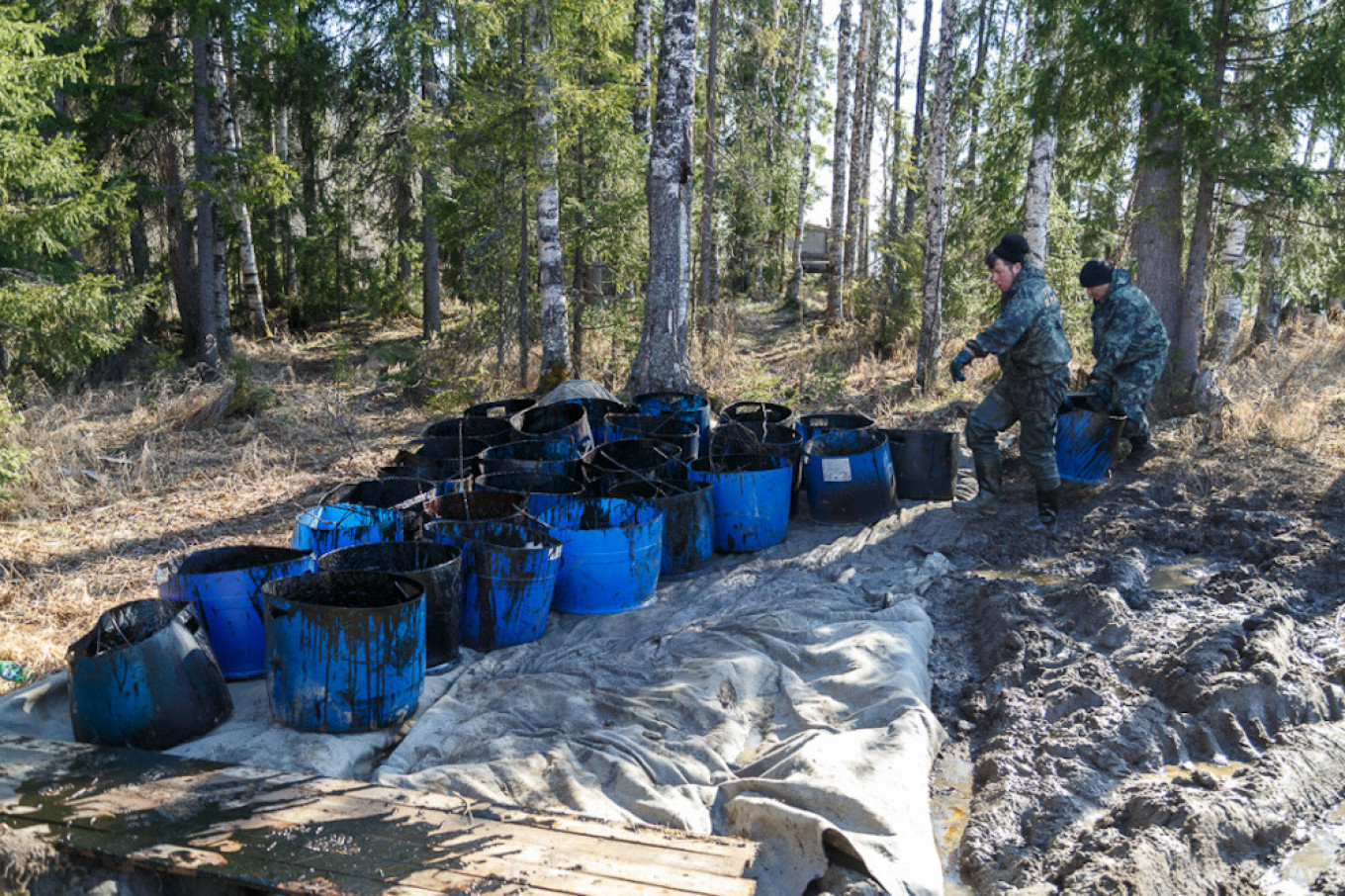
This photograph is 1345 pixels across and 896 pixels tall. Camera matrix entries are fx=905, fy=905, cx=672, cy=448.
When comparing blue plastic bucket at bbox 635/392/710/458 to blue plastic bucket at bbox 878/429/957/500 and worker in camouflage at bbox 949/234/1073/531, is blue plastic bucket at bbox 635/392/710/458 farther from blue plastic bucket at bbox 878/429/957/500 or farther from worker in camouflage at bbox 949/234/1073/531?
worker in camouflage at bbox 949/234/1073/531

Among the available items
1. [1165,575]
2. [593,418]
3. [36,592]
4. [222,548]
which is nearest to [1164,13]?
[1165,575]

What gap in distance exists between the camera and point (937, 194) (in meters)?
10.9

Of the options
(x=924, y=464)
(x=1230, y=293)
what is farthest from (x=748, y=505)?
(x=1230, y=293)

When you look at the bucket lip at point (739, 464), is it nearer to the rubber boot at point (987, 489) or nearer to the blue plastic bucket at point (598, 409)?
the blue plastic bucket at point (598, 409)

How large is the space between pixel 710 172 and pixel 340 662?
37.0ft

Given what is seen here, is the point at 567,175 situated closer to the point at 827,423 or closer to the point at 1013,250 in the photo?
the point at 827,423

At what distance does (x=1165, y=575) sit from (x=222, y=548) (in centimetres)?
540

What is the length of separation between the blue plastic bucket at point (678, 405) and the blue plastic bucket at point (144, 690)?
14.8ft

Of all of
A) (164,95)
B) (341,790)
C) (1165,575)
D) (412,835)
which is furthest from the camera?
(164,95)

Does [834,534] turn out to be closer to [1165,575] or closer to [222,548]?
[1165,575]

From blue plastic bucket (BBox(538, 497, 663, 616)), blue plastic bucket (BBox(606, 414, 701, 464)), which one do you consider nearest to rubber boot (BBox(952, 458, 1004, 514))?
blue plastic bucket (BBox(606, 414, 701, 464))

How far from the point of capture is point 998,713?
13.2 feet

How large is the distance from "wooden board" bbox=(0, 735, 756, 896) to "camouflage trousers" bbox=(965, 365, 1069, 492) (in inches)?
174

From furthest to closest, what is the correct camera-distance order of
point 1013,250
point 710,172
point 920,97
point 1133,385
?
point 920,97, point 710,172, point 1133,385, point 1013,250
